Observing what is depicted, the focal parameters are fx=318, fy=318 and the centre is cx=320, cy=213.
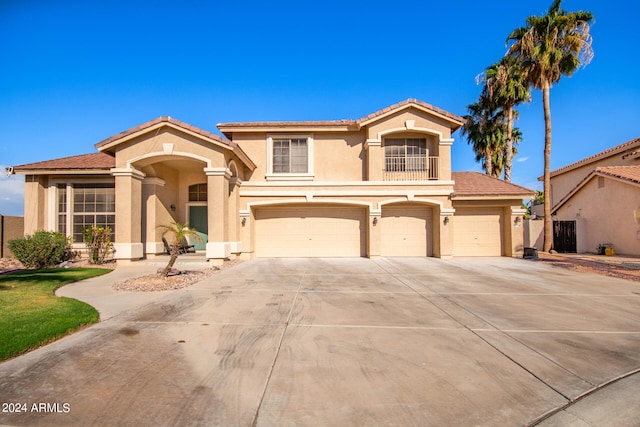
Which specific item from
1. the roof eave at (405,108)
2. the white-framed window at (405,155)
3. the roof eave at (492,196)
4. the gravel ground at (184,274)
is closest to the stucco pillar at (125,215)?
the gravel ground at (184,274)

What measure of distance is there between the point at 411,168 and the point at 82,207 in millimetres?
15407

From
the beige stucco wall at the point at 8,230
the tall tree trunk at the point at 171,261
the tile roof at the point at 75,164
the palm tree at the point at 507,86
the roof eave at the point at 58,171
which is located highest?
the palm tree at the point at 507,86

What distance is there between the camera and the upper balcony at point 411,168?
15539 millimetres

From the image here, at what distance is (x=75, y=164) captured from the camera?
1428 centimetres

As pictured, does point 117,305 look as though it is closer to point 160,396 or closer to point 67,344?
point 67,344

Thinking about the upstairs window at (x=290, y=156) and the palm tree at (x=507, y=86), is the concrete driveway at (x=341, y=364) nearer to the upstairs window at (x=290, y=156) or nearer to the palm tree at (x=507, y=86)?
the upstairs window at (x=290, y=156)

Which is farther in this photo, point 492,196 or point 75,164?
point 492,196

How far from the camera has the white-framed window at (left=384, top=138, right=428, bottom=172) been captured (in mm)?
15750

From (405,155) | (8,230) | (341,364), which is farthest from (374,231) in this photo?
(8,230)

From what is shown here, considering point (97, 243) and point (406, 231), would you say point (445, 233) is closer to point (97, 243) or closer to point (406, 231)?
point (406, 231)

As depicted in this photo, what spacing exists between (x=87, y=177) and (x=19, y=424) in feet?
46.8

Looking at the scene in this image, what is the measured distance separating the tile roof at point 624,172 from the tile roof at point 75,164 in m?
25.2

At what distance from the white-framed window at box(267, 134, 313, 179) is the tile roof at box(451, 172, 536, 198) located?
7280 mm

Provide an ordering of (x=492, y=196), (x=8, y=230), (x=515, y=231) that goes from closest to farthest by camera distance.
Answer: (x=8, y=230)
(x=492, y=196)
(x=515, y=231)
